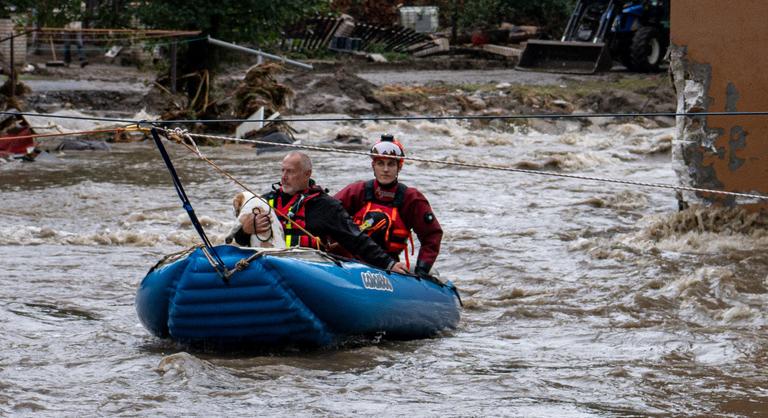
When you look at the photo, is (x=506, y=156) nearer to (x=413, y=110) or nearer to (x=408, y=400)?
(x=413, y=110)

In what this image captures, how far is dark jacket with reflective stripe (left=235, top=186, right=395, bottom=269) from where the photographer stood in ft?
23.9

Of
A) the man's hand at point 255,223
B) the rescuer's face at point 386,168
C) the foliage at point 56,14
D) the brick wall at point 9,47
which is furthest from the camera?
the brick wall at point 9,47

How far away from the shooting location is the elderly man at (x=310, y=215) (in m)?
7.23

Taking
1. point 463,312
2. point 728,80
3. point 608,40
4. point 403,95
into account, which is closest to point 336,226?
point 463,312

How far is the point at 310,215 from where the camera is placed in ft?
23.9

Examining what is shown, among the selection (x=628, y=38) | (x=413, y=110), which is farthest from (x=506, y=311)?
(x=628, y=38)

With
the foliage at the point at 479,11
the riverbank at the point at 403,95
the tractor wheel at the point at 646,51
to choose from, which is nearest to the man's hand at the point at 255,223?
the riverbank at the point at 403,95

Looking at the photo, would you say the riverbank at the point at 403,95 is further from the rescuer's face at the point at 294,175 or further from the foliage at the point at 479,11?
the rescuer's face at the point at 294,175

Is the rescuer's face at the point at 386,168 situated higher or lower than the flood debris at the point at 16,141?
higher

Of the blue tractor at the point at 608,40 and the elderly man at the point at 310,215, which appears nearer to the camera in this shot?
the elderly man at the point at 310,215

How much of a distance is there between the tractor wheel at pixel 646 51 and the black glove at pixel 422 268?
60.3 ft

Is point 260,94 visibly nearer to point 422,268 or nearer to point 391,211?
point 391,211

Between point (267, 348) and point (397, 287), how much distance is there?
826 millimetres

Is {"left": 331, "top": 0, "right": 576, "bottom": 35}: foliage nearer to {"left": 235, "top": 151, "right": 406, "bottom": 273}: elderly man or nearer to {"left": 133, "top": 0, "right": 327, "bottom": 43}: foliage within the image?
{"left": 133, "top": 0, "right": 327, "bottom": 43}: foliage
